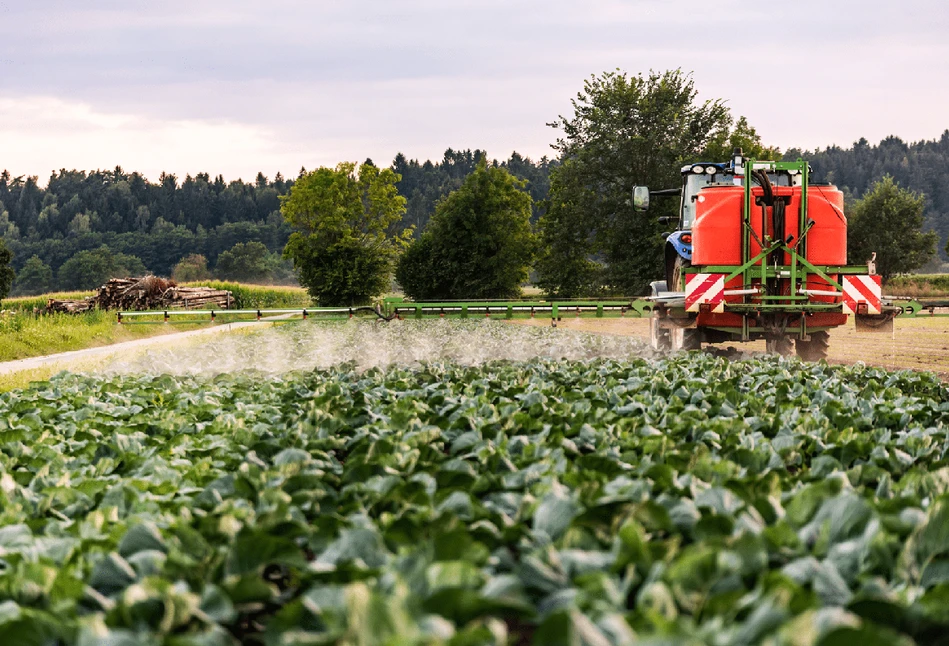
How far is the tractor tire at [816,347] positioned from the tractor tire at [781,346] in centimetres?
52

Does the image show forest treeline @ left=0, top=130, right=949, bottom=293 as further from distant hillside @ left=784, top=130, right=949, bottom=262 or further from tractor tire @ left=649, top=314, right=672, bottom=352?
tractor tire @ left=649, top=314, right=672, bottom=352

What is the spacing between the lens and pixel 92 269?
4847 inches

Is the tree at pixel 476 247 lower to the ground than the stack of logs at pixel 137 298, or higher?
higher

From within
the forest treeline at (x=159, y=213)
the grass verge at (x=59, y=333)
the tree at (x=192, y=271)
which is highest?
the forest treeline at (x=159, y=213)

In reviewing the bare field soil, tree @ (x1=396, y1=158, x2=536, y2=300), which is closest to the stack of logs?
tree @ (x1=396, y1=158, x2=536, y2=300)

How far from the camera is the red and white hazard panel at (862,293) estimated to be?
14.5 meters

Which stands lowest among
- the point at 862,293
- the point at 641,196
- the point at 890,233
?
the point at 862,293

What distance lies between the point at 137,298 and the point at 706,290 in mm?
36841

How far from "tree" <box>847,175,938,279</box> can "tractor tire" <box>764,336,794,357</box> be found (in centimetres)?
6104

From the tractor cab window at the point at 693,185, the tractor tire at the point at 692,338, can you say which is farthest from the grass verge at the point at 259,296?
the tractor tire at the point at 692,338

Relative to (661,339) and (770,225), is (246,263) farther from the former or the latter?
(770,225)

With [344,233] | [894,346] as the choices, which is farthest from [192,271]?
[894,346]

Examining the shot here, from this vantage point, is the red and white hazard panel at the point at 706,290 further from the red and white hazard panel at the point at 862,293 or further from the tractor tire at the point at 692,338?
the red and white hazard panel at the point at 862,293

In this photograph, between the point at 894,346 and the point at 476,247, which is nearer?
the point at 894,346
